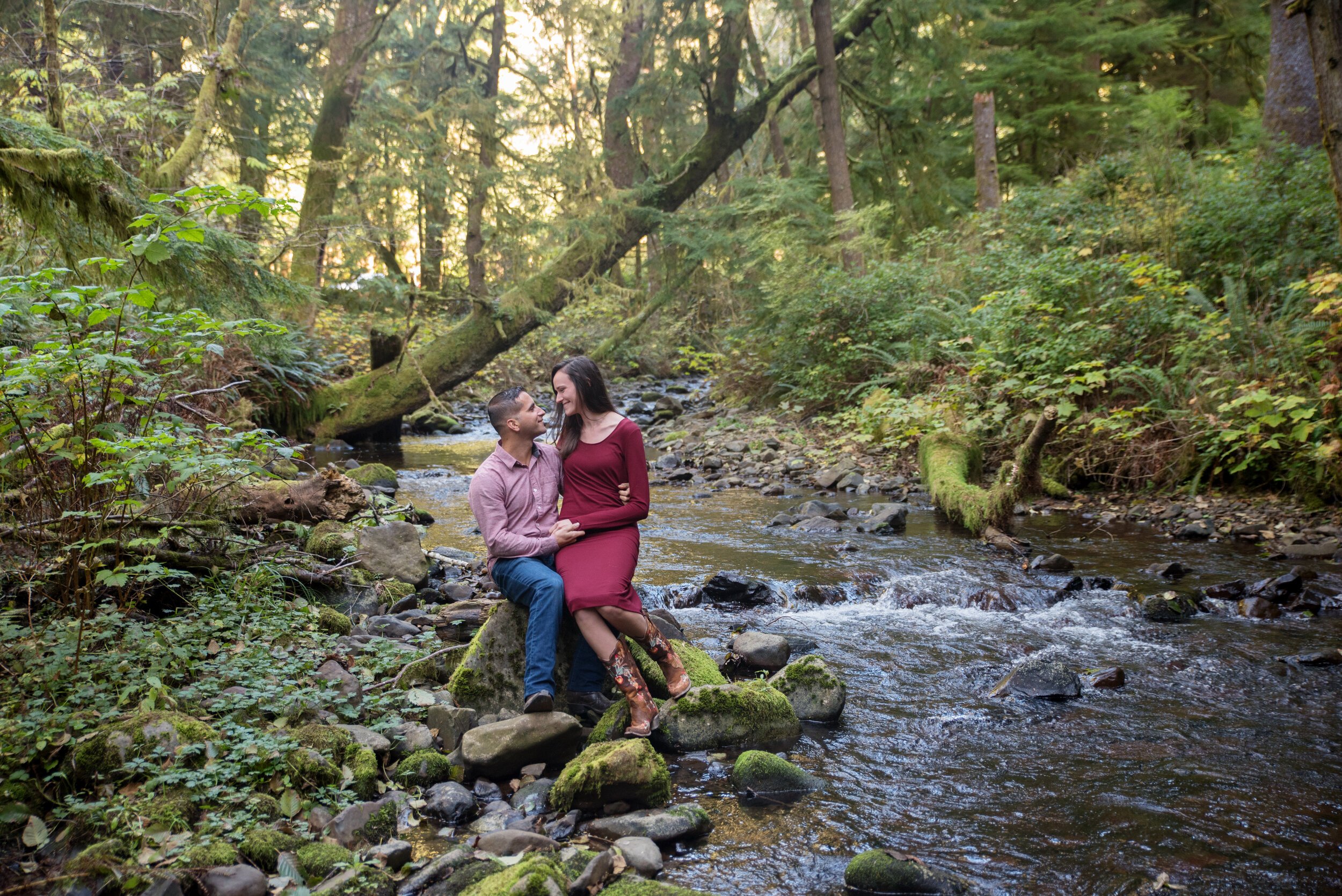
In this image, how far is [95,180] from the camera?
458 cm

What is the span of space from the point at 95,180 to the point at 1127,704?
21.4ft

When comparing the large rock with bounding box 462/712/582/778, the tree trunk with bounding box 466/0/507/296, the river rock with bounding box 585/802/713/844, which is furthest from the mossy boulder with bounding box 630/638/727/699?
the tree trunk with bounding box 466/0/507/296

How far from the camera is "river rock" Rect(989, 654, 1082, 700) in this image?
4.50 metres

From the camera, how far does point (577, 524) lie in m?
4.27

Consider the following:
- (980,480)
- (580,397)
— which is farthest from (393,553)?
(980,480)

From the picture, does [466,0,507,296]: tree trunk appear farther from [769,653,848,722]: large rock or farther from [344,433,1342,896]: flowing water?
[769,653,848,722]: large rock

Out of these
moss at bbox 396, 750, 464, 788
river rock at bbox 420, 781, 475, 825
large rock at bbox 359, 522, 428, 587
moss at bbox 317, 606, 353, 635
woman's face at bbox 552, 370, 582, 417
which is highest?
woman's face at bbox 552, 370, 582, 417

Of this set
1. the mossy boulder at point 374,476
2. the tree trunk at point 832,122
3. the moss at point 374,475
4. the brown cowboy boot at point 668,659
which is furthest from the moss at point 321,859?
the tree trunk at point 832,122

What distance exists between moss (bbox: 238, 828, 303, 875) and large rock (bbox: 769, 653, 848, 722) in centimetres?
246

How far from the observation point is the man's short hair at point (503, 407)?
14.0ft

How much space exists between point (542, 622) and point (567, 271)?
441 inches

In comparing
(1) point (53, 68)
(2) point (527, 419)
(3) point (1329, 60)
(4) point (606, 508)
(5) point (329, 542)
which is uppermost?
(1) point (53, 68)

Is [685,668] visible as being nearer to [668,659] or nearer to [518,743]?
[668,659]

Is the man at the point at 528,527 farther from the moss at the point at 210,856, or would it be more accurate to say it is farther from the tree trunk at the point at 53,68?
the tree trunk at the point at 53,68
